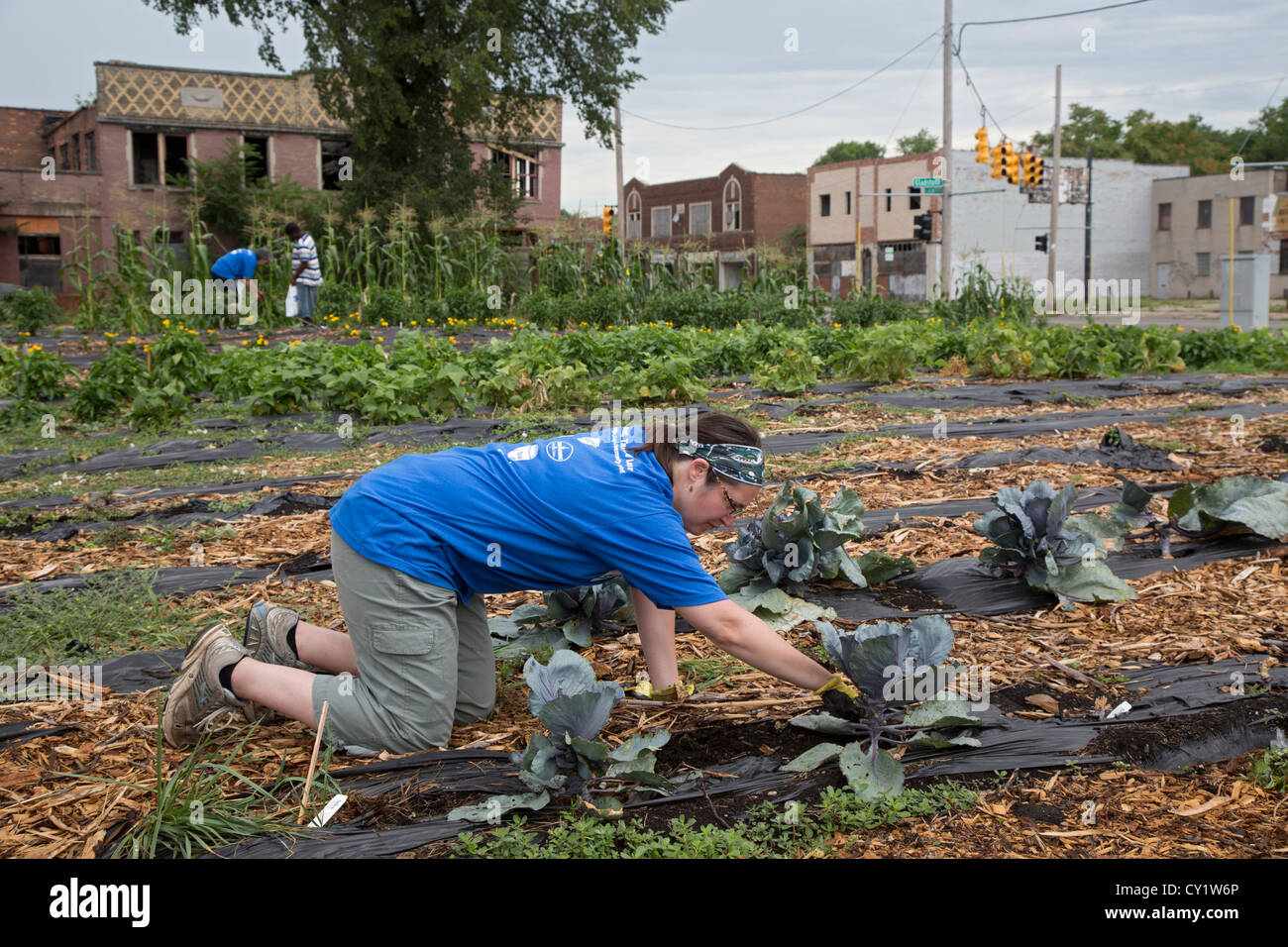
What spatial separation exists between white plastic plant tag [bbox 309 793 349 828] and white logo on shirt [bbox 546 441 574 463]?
3.30 ft

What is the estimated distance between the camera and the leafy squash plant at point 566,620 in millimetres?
3479

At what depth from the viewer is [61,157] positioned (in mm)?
35406

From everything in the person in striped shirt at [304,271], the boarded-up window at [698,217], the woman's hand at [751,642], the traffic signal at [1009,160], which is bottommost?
the woman's hand at [751,642]

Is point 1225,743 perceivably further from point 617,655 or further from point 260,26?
point 260,26

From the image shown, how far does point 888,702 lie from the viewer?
105 inches

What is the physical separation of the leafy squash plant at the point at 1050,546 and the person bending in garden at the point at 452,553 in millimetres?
Answer: 1352

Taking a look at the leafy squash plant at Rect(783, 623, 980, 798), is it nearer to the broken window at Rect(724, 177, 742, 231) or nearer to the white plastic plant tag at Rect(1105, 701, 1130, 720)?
the white plastic plant tag at Rect(1105, 701, 1130, 720)

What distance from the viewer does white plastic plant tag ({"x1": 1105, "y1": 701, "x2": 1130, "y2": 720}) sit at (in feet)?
9.08

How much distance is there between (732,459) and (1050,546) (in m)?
1.56

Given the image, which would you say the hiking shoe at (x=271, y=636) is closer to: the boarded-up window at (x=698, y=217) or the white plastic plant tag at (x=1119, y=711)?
the white plastic plant tag at (x=1119, y=711)

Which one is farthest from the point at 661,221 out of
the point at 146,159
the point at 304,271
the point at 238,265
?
the point at 238,265

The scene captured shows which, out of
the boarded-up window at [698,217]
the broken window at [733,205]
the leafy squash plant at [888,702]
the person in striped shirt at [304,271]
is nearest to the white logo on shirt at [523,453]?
the leafy squash plant at [888,702]
